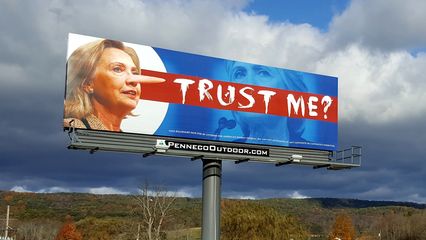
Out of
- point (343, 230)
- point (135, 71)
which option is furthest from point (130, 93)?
point (343, 230)

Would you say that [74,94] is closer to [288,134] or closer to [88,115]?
[88,115]

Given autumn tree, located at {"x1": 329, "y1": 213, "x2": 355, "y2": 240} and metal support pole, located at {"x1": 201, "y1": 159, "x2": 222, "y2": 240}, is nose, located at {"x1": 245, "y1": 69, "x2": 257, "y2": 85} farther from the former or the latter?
autumn tree, located at {"x1": 329, "y1": 213, "x2": 355, "y2": 240}

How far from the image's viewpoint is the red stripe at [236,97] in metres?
24.9

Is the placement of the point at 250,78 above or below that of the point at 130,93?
above

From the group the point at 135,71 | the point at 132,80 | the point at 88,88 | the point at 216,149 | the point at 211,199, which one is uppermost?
the point at 135,71

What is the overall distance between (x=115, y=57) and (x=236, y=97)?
5.61 meters

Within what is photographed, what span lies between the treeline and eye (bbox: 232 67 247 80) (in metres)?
37.3

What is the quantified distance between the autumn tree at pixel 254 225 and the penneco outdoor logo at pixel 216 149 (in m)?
41.0

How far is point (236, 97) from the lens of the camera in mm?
26500

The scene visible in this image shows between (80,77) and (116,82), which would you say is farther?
(116,82)

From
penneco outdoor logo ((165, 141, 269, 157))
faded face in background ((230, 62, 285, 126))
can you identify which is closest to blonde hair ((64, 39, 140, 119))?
penneco outdoor logo ((165, 141, 269, 157))

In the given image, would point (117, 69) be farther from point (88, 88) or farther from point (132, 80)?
point (88, 88)

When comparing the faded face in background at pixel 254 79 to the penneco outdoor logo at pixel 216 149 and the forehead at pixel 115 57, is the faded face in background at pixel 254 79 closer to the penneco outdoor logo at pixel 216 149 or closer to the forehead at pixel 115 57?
the penneco outdoor logo at pixel 216 149

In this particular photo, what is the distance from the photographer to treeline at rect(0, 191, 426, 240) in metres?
67.5
